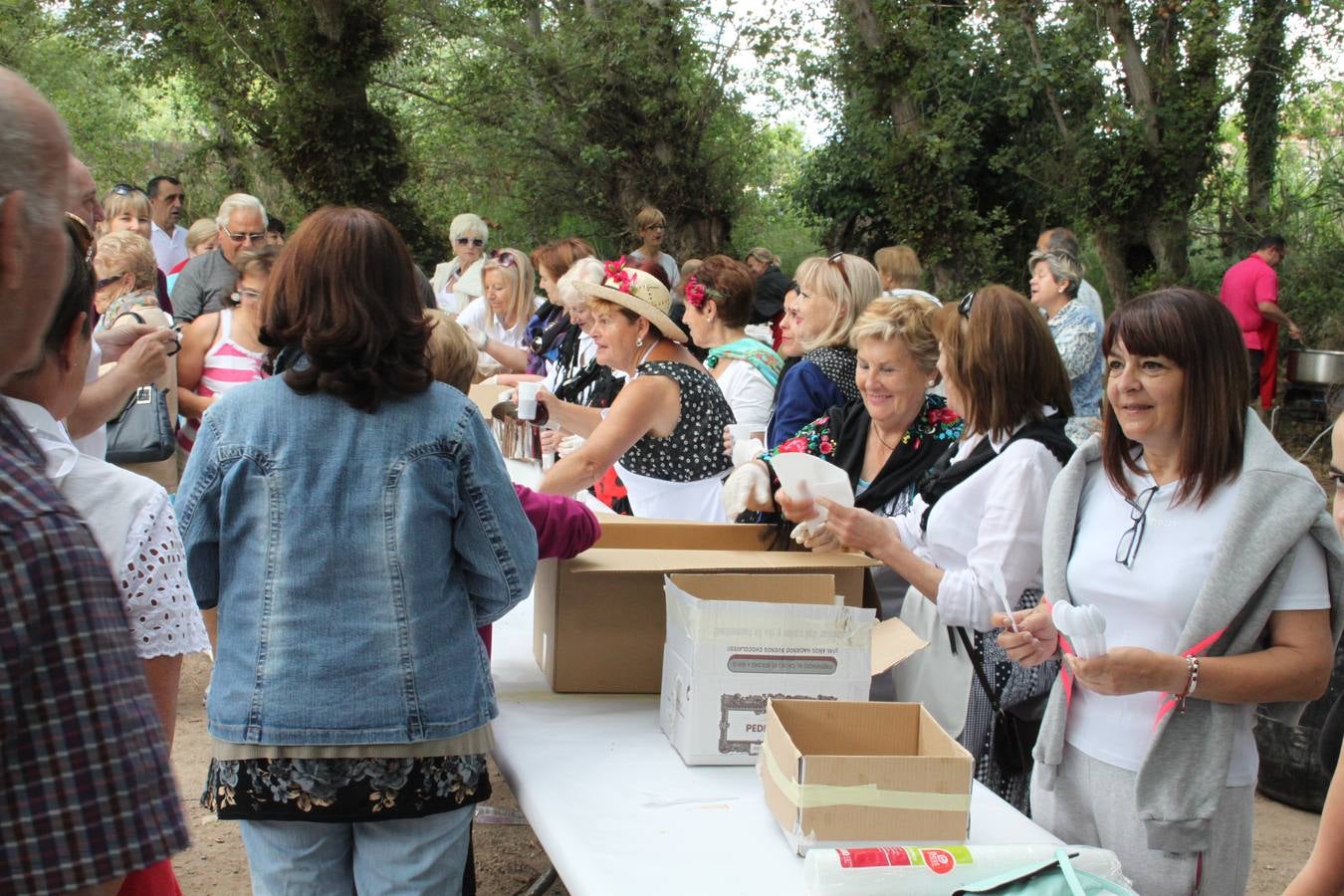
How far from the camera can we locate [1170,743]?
1899 mm

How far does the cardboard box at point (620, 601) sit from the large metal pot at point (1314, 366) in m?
7.46

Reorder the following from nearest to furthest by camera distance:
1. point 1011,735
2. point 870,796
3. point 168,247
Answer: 1. point 870,796
2. point 1011,735
3. point 168,247

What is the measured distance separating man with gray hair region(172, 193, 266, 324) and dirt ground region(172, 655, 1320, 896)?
2.20m

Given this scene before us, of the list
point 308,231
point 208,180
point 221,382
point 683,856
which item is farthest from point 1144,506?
point 208,180

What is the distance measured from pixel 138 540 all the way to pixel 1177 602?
5.09 feet

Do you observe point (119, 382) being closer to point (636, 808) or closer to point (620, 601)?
point (620, 601)

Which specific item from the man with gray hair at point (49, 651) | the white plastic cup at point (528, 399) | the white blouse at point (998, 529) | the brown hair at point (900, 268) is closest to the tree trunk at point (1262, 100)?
the brown hair at point (900, 268)

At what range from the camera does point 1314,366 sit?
29.8 ft

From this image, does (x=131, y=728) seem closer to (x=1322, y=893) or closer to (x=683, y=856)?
(x=683, y=856)

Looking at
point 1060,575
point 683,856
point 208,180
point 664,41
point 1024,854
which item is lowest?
point 683,856

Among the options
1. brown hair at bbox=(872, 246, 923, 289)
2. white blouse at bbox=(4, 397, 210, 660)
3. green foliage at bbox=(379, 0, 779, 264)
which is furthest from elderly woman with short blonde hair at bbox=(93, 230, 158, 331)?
green foliage at bbox=(379, 0, 779, 264)

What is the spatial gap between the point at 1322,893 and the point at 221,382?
404 centimetres

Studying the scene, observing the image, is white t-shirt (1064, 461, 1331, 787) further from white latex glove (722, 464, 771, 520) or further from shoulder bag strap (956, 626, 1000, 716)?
white latex glove (722, 464, 771, 520)

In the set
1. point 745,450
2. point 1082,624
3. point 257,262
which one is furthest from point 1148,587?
point 257,262
